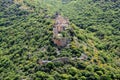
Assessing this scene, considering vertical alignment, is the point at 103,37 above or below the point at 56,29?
below

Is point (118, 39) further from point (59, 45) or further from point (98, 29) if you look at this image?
point (59, 45)

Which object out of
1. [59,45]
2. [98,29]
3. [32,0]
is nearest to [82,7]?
[32,0]

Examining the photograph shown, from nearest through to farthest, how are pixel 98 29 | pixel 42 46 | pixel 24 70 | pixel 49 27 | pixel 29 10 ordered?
pixel 24 70 → pixel 42 46 → pixel 49 27 → pixel 98 29 → pixel 29 10

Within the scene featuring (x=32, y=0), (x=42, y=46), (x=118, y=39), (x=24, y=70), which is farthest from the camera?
(x=32, y=0)

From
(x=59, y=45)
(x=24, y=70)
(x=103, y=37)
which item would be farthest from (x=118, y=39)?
(x=24, y=70)

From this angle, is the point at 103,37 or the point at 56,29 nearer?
the point at 56,29

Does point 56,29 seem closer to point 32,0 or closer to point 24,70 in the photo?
point 24,70
